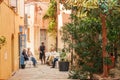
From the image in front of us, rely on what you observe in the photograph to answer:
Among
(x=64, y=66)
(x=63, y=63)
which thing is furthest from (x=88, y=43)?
(x=64, y=66)

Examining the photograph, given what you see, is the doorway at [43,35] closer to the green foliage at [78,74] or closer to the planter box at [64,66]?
the planter box at [64,66]

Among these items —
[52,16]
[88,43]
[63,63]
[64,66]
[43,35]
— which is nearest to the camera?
[88,43]

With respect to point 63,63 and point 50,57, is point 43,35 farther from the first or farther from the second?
point 63,63

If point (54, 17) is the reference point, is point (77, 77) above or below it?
below

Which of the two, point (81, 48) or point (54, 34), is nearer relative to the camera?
point (81, 48)

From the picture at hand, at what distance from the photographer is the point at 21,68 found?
31938 millimetres

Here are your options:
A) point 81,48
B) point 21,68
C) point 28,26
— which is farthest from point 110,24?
point 28,26

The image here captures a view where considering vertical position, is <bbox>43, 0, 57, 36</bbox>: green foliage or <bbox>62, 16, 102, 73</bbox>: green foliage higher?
<bbox>43, 0, 57, 36</bbox>: green foliage

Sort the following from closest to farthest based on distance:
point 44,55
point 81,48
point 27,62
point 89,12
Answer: point 89,12 → point 81,48 → point 27,62 → point 44,55

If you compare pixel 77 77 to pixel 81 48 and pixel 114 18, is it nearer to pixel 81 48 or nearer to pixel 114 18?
pixel 81 48

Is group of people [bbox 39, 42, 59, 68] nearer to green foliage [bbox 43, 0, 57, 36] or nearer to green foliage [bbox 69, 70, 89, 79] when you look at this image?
green foliage [bbox 43, 0, 57, 36]

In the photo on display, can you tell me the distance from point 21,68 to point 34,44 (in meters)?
13.9

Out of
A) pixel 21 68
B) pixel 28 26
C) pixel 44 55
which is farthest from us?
pixel 28 26

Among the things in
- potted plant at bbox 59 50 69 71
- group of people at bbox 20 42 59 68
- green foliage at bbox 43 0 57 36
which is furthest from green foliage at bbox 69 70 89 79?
green foliage at bbox 43 0 57 36
